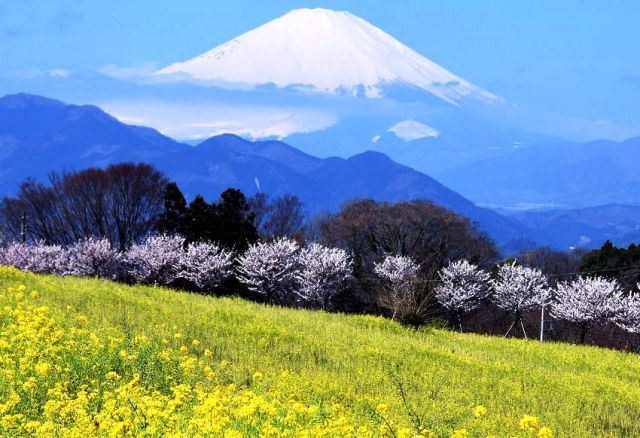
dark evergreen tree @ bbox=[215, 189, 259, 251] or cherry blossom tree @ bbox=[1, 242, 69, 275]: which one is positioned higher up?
dark evergreen tree @ bbox=[215, 189, 259, 251]

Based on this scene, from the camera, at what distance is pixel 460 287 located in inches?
2505

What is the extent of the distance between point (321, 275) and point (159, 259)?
45.6 feet

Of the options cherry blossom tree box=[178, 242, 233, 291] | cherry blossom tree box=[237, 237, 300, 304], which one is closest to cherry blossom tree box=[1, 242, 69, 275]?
cherry blossom tree box=[178, 242, 233, 291]

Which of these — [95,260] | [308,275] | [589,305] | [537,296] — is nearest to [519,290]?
[537,296]

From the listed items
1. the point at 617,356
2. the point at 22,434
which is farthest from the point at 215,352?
the point at 617,356

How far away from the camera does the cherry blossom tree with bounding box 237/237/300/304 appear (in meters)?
57.4

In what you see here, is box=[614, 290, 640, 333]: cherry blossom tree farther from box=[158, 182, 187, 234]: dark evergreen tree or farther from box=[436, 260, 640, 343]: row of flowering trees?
box=[158, 182, 187, 234]: dark evergreen tree

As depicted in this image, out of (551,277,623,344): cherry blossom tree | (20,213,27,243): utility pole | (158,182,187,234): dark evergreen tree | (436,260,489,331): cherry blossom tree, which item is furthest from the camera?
(20,213,27,243): utility pole

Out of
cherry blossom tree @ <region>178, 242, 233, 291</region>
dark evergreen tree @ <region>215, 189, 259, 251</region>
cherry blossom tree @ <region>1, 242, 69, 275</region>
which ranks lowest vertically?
cherry blossom tree @ <region>1, 242, 69, 275</region>

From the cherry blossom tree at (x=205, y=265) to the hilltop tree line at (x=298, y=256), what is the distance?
0.41ft

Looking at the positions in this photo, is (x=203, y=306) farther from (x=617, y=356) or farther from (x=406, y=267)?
(x=406, y=267)

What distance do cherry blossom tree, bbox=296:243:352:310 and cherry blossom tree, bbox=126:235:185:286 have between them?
1062cm

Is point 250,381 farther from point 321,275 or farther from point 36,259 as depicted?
point 36,259

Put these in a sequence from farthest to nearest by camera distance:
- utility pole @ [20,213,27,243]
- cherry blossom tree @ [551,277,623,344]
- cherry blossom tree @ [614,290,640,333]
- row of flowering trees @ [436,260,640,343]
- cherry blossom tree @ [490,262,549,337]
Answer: utility pole @ [20,213,27,243] → cherry blossom tree @ [490,262,549,337] → cherry blossom tree @ [614,290,640,333] → row of flowering trees @ [436,260,640,343] → cherry blossom tree @ [551,277,623,344]
